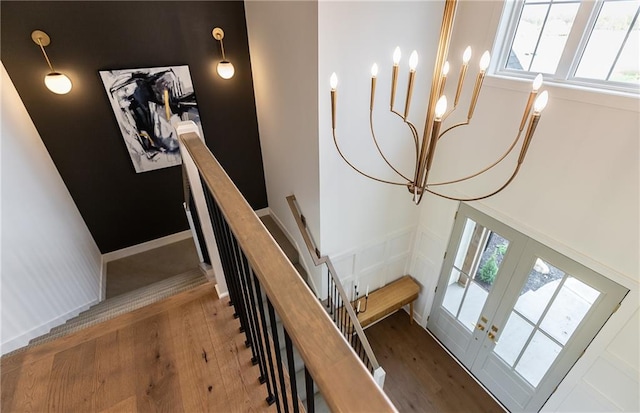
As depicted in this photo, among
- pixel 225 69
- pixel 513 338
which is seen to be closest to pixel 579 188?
pixel 513 338

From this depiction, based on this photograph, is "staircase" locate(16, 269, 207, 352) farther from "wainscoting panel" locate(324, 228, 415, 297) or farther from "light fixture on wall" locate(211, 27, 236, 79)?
"light fixture on wall" locate(211, 27, 236, 79)

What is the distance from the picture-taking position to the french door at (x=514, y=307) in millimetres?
2414

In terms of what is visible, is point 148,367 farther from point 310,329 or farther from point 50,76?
point 50,76

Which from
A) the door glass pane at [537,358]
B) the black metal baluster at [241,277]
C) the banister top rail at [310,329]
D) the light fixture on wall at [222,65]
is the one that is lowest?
the door glass pane at [537,358]

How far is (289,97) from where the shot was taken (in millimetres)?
3033

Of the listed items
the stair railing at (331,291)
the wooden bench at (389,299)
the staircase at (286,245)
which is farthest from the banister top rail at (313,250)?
the wooden bench at (389,299)

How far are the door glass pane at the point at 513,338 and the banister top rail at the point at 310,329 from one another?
10.1ft

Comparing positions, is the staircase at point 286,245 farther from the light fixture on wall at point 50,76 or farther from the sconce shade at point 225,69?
the light fixture on wall at point 50,76

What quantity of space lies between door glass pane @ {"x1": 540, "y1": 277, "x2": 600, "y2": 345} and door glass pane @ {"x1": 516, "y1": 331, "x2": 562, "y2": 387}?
0.11 meters

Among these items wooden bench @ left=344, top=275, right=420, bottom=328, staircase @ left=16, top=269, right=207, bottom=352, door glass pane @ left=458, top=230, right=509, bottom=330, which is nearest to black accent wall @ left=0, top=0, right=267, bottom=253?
staircase @ left=16, top=269, right=207, bottom=352

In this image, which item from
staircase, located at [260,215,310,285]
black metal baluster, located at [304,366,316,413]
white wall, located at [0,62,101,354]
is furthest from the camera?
staircase, located at [260,215,310,285]

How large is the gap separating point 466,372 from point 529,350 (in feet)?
3.17

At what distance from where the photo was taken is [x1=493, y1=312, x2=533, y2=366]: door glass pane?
2.89m

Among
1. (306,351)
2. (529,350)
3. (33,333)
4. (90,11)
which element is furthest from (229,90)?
(529,350)
